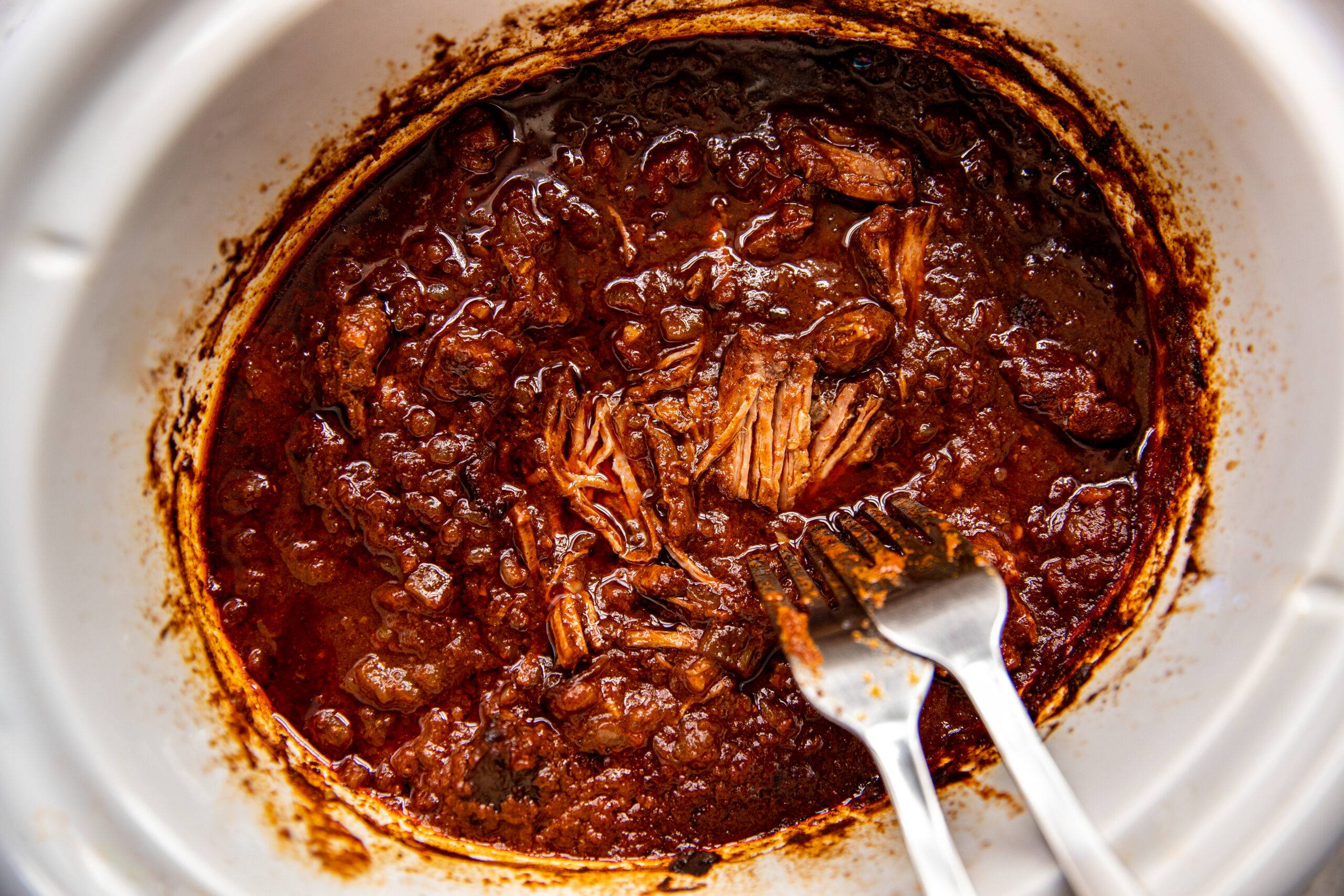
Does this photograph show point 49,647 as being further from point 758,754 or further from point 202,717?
point 758,754

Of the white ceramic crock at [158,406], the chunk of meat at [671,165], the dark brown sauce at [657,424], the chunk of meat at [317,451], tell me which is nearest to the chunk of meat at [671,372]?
the dark brown sauce at [657,424]

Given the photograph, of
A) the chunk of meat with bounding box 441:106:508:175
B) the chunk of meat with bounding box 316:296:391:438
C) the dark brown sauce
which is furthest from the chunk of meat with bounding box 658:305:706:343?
the chunk of meat with bounding box 316:296:391:438

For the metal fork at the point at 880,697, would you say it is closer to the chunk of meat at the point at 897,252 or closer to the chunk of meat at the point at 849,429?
the chunk of meat at the point at 849,429

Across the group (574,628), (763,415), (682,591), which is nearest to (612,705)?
(574,628)

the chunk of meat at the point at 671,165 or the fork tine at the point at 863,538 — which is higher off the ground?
the chunk of meat at the point at 671,165

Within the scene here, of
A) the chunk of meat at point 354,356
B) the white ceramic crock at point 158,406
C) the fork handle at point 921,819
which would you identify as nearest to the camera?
the white ceramic crock at point 158,406

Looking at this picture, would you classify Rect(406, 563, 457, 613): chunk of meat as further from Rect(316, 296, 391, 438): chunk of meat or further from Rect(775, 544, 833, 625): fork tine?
Rect(775, 544, 833, 625): fork tine
